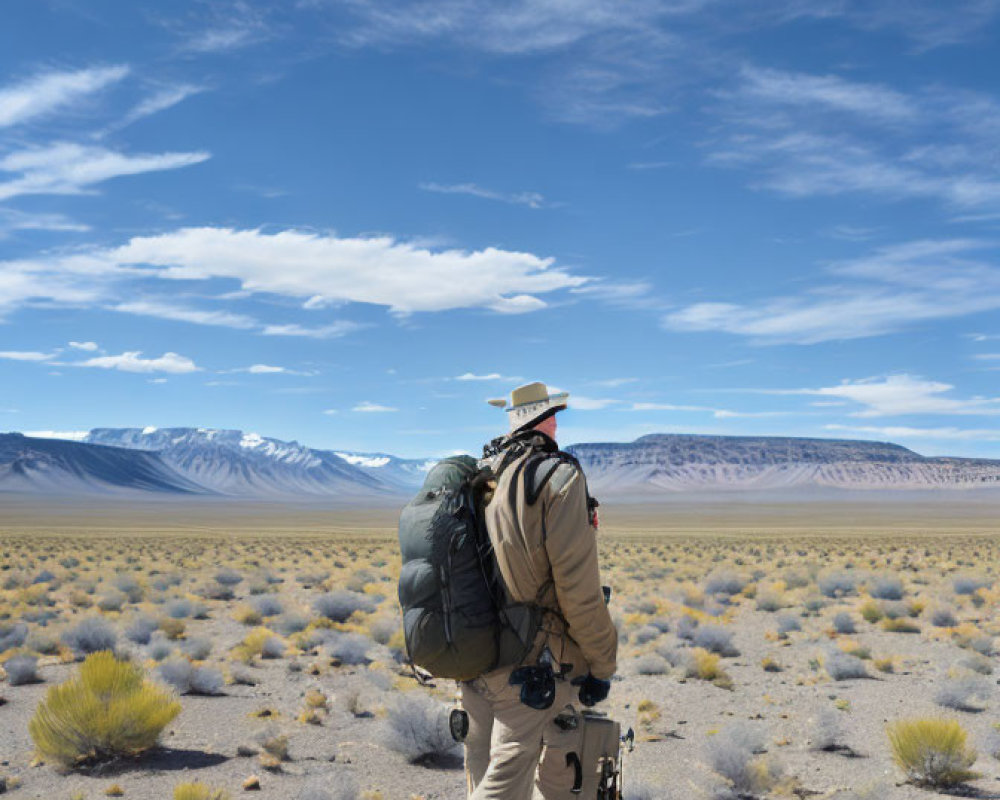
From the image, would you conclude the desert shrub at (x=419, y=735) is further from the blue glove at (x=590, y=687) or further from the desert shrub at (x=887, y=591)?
the desert shrub at (x=887, y=591)

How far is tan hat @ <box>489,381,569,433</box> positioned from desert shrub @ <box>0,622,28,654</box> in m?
11.3

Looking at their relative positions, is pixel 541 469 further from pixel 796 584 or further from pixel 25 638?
pixel 796 584

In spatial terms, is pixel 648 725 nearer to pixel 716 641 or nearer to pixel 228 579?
pixel 716 641

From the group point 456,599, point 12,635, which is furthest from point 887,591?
point 456,599

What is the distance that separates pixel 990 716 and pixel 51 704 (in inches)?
353

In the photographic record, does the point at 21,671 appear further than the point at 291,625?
No

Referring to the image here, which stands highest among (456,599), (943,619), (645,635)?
(456,599)

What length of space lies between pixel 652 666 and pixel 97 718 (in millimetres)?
6858

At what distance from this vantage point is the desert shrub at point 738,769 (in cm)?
712

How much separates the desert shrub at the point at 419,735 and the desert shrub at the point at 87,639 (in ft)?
21.5

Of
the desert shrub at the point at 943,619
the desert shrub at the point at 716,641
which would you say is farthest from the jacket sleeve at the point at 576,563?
the desert shrub at the point at 943,619

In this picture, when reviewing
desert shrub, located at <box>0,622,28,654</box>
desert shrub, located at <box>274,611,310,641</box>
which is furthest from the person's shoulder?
desert shrub, located at <box>274,611,310,641</box>

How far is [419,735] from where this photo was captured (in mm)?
7906

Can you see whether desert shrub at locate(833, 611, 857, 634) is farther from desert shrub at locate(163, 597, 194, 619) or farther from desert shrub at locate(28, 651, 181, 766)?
desert shrub at locate(163, 597, 194, 619)
